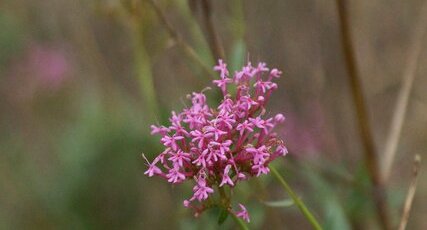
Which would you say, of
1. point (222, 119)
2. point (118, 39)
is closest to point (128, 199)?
point (118, 39)

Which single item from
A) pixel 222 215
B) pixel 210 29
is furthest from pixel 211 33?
pixel 222 215

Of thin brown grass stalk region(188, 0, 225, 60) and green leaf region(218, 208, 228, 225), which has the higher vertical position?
thin brown grass stalk region(188, 0, 225, 60)

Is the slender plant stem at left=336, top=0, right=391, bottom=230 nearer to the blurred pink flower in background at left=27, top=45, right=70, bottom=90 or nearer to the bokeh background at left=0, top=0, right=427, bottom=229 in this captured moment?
the bokeh background at left=0, top=0, right=427, bottom=229

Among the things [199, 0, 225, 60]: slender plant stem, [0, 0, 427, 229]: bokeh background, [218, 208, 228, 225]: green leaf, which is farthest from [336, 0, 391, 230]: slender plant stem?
[218, 208, 228, 225]: green leaf

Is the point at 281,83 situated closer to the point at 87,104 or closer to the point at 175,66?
the point at 175,66

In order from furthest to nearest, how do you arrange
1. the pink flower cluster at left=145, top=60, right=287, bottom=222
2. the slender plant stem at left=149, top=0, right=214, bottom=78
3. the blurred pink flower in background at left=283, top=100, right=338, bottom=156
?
the blurred pink flower in background at left=283, top=100, right=338, bottom=156 → the slender plant stem at left=149, top=0, right=214, bottom=78 → the pink flower cluster at left=145, top=60, right=287, bottom=222

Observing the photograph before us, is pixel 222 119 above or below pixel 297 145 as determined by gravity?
above

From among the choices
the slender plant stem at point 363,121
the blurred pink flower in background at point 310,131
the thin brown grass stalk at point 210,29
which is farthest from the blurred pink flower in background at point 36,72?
the slender plant stem at point 363,121

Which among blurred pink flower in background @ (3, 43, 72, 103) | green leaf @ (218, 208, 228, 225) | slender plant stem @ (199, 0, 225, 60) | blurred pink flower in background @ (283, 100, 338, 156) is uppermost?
slender plant stem @ (199, 0, 225, 60)
